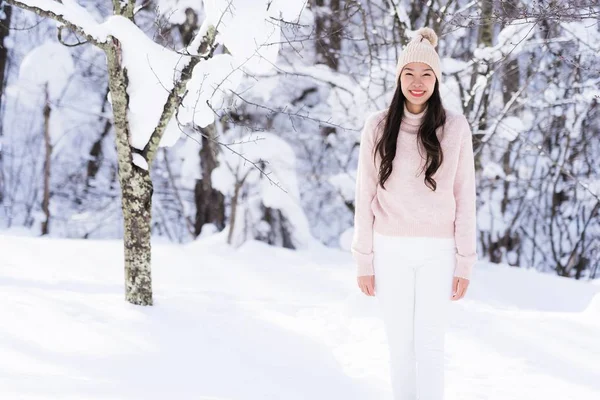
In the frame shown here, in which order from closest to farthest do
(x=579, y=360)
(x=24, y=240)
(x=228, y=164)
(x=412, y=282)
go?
(x=412, y=282) < (x=579, y=360) < (x=24, y=240) < (x=228, y=164)

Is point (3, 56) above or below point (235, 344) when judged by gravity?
above

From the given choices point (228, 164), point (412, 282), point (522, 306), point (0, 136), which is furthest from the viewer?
point (0, 136)

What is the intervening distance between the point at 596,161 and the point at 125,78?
8.73 m

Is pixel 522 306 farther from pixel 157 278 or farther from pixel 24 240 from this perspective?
pixel 24 240

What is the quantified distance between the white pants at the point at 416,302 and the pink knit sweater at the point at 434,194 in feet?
0.14

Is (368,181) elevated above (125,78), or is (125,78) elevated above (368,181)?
(125,78)

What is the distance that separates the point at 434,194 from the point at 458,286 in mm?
376

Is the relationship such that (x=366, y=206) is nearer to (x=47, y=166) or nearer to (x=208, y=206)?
(x=208, y=206)

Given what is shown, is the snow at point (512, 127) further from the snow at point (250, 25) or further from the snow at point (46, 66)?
the snow at point (46, 66)

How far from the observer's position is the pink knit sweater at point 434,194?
2381 millimetres

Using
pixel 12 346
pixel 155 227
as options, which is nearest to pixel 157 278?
pixel 12 346

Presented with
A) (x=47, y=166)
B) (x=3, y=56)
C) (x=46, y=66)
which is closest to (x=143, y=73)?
(x=46, y=66)

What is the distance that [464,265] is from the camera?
2398 mm

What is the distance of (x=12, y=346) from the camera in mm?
2980
